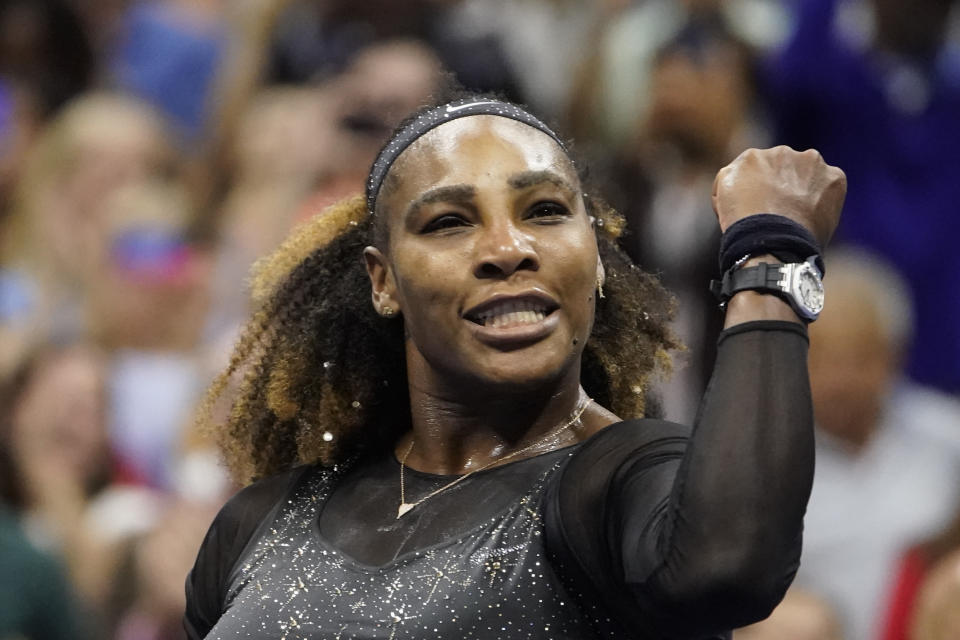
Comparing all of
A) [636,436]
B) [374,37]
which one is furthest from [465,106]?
[374,37]

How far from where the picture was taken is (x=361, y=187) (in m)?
4.98

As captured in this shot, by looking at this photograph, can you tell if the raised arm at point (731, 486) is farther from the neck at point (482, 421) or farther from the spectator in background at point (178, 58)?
the spectator in background at point (178, 58)

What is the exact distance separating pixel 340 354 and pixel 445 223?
45 centimetres

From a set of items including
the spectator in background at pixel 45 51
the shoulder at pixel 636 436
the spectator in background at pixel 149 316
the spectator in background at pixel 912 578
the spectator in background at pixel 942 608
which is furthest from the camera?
the spectator in background at pixel 45 51

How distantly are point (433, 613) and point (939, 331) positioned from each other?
310 cm

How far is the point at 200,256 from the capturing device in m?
5.82

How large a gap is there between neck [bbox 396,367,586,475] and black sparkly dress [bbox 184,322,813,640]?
2.4 inches

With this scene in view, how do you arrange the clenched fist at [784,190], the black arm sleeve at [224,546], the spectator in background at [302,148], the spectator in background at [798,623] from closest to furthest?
the clenched fist at [784,190], the black arm sleeve at [224,546], the spectator in background at [798,623], the spectator in background at [302,148]

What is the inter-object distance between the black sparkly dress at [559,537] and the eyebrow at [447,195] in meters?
0.39

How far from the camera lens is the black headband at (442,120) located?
2.57 meters

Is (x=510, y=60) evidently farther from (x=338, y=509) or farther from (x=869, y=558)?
(x=338, y=509)

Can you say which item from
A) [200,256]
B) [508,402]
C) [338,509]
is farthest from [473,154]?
[200,256]

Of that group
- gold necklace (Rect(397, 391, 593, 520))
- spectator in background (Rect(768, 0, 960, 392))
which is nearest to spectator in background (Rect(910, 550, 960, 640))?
spectator in background (Rect(768, 0, 960, 392))

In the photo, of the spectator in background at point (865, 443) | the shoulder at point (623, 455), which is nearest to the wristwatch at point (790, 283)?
the shoulder at point (623, 455)
